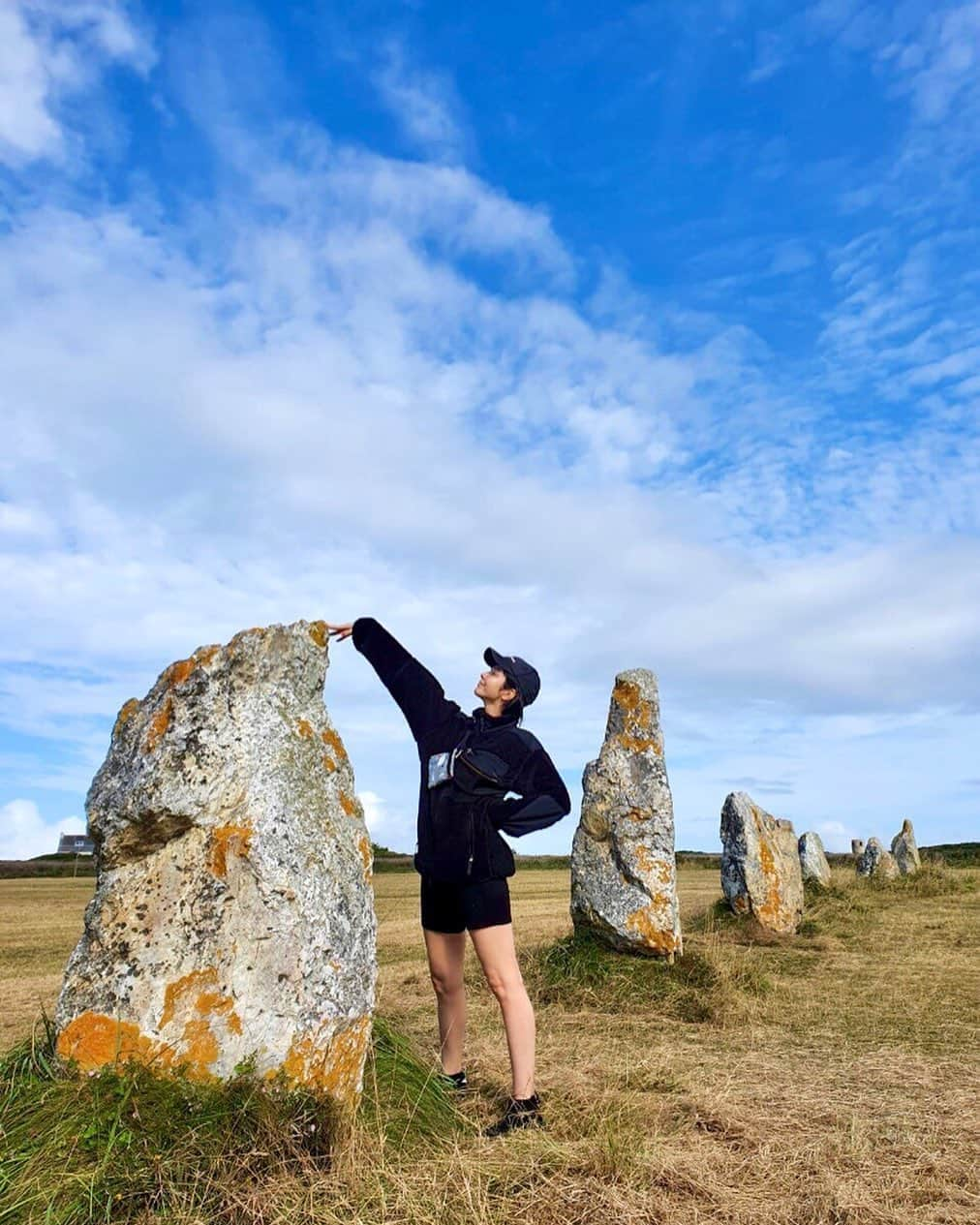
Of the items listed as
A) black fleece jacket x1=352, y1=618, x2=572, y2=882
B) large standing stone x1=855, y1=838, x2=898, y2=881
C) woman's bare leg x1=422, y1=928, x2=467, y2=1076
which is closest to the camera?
black fleece jacket x1=352, y1=618, x2=572, y2=882

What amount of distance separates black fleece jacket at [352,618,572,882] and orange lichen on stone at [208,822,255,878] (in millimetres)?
1252

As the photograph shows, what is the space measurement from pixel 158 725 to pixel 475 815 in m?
1.74

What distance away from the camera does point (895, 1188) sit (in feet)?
15.1

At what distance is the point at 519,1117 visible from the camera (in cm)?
503

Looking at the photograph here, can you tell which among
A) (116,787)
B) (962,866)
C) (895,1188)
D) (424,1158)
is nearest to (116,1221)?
(424,1158)

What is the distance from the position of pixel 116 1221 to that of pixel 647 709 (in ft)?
28.6

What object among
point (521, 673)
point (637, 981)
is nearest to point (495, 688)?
point (521, 673)

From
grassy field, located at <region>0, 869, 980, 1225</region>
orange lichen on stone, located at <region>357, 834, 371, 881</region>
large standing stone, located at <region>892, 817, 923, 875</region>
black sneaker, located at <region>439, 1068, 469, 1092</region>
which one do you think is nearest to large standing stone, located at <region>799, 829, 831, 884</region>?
large standing stone, located at <region>892, 817, 923, 875</region>

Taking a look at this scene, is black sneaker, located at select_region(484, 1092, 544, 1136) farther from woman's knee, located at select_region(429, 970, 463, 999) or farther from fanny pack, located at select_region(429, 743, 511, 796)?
fanny pack, located at select_region(429, 743, 511, 796)

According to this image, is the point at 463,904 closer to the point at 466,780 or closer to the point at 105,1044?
the point at 466,780

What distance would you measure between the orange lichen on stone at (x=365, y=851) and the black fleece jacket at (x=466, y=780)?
467 millimetres

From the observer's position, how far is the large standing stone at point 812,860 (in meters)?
20.7

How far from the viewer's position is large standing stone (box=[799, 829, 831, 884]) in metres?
20.7

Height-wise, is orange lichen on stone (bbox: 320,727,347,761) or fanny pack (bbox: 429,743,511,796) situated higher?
orange lichen on stone (bbox: 320,727,347,761)
